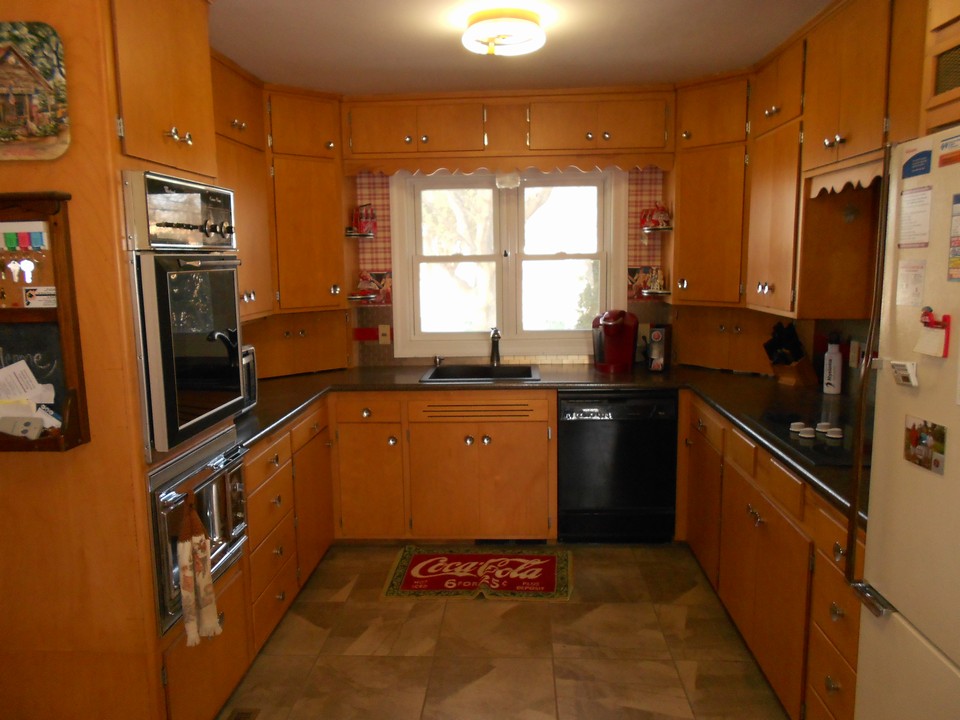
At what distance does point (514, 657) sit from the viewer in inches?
106

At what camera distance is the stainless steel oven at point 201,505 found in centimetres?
189

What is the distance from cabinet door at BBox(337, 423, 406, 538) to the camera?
11.8 feet

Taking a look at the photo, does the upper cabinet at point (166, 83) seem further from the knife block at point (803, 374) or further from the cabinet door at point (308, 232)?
the knife block at point (803, 374)

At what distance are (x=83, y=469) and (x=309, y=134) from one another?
2.38m

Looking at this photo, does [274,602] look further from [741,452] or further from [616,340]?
[616,340]

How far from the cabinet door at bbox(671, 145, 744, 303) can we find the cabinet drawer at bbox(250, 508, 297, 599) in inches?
91.7

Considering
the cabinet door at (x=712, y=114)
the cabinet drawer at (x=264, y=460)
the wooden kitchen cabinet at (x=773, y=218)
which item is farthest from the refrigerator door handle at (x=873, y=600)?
the cabinet door at (x=712, y=114)

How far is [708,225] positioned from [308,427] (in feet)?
7.47

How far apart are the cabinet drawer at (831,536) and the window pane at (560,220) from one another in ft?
7.98

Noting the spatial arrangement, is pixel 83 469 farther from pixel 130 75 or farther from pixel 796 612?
pixel 796 612

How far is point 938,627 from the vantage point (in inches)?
51.6

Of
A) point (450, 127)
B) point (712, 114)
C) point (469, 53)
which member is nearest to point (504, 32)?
point (469, 53)

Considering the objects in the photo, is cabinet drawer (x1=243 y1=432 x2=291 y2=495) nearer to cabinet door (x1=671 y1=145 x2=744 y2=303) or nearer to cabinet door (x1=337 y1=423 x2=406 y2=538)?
cabinet door (x1=337 y1=423 x2=406 y2=538)

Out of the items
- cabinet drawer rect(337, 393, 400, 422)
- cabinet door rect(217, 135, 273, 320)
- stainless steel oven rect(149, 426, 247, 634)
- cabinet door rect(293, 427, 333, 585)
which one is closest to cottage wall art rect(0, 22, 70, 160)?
stainless steel oven rect(149, 426, 247, 634)
